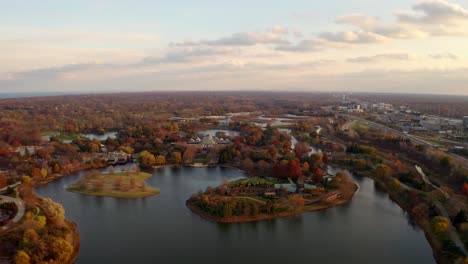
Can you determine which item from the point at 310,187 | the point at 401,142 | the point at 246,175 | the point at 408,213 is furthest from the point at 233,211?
the point at 401,142

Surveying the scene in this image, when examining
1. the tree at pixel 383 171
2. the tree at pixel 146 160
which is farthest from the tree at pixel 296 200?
the tree at pixel 146 160

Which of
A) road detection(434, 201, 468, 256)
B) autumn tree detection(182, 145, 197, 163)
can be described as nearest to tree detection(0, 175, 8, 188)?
autumn tree detection(182, 145, 197, 163)

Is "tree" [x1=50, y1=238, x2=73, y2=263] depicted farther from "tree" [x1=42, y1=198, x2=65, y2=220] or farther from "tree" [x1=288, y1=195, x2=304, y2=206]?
"tree" [x1=288, y1=195, x2=304, y2=206]

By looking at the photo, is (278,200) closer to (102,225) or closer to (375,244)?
(375,244)

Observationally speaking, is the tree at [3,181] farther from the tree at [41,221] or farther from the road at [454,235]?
the road at [454,235]

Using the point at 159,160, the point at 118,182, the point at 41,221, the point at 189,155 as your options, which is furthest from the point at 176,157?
the point at 41,221

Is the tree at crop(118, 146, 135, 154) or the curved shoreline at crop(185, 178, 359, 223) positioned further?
the tree at crop(118, 146, 135, 154)
